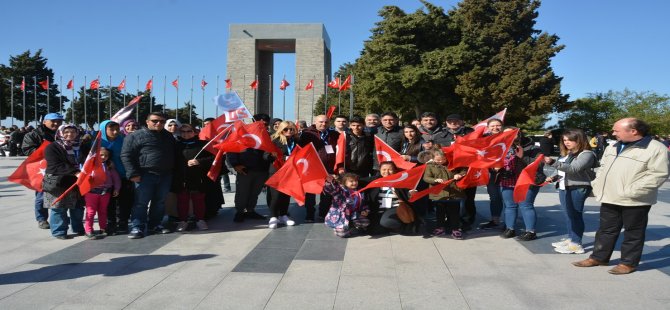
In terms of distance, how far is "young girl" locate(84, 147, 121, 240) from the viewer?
19.7ft

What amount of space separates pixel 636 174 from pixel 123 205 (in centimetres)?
640

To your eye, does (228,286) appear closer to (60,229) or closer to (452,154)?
(60,229)

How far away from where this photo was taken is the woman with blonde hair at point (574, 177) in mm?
5086

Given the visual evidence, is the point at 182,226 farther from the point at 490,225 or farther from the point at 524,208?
the point at 524,208

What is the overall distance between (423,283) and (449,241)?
187 cm

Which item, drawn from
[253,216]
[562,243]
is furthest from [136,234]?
[562,243]

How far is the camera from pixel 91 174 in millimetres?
5691

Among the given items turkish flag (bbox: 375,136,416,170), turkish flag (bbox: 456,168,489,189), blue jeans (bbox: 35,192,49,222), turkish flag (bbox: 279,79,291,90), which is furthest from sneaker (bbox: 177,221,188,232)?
turkish flag (bbox: 279,79,291,90)

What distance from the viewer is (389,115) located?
7074 mm

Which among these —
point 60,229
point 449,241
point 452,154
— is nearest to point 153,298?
point 60,229

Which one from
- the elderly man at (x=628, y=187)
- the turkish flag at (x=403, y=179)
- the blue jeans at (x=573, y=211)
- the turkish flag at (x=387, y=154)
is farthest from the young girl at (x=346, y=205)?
the elderly man at (x=628, y=187)

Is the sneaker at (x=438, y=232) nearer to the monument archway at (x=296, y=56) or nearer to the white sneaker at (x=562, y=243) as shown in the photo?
the white sneaker at (x=562, y=243)

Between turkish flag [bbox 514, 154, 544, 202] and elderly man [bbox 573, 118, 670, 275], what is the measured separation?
0.85 meters

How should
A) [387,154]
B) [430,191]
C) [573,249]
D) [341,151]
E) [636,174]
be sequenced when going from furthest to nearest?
[341,151], [387,154], [430,191], [573,249], [636,174]
